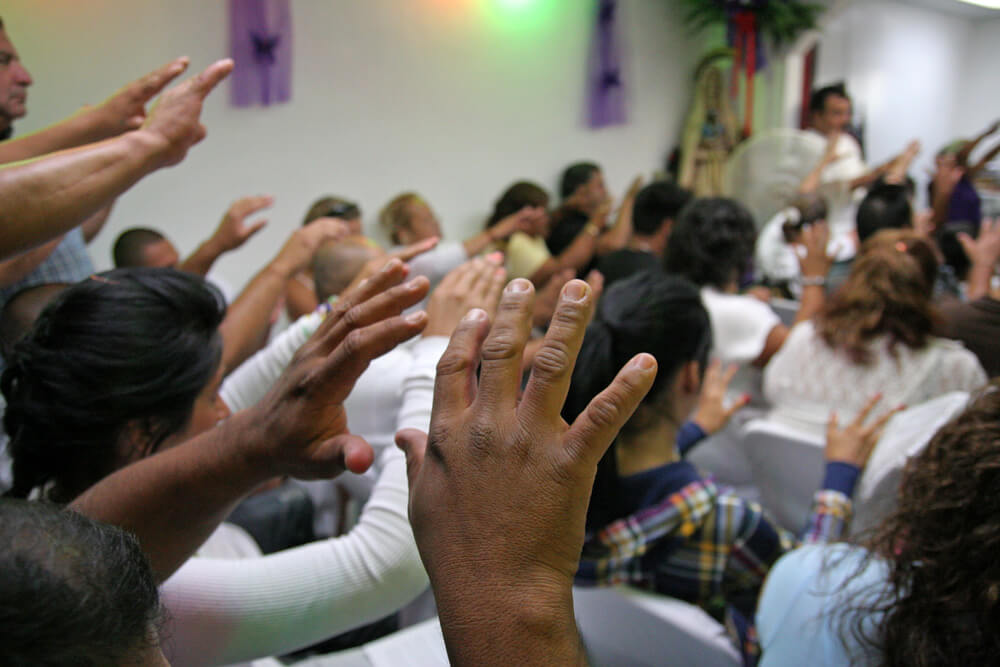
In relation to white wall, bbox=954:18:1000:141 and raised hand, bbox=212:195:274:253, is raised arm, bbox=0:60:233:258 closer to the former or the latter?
raised hand, bbox=212:195:274:253

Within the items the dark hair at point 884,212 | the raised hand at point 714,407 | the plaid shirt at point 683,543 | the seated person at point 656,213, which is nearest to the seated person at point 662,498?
the plaid shirt at point 683,543

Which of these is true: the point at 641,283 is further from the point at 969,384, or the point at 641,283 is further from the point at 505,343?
the point at 969,384

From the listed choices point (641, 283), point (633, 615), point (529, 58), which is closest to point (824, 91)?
point (529, 58)

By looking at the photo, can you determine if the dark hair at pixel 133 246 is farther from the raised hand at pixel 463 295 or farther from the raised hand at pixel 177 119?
the raised hand at pixel 463 295

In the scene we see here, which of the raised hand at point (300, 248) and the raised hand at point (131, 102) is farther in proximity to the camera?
the raised hand at point (300, 248)

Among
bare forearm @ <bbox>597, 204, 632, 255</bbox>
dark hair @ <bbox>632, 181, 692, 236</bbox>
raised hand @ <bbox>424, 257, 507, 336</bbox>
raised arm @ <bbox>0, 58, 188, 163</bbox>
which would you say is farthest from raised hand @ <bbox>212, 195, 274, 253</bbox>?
bare forearm @ <bbox>597, 204, 632, 255</bbox>

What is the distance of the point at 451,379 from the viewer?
50 cm

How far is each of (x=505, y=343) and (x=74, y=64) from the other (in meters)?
2.58

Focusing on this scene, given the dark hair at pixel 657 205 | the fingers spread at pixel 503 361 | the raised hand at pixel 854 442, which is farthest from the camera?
the dark hair at pixel 657 205

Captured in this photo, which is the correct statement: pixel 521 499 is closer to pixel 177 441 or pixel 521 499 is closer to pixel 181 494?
pixel 181 494

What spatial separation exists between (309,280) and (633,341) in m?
1.54

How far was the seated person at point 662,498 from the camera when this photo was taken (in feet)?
3.50

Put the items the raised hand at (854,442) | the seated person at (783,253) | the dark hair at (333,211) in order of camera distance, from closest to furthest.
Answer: the raised hand at (854,442) → the dark hair at (333,211) → the seated person at (783,253)

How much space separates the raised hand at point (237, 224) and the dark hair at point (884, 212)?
7.36 ft
